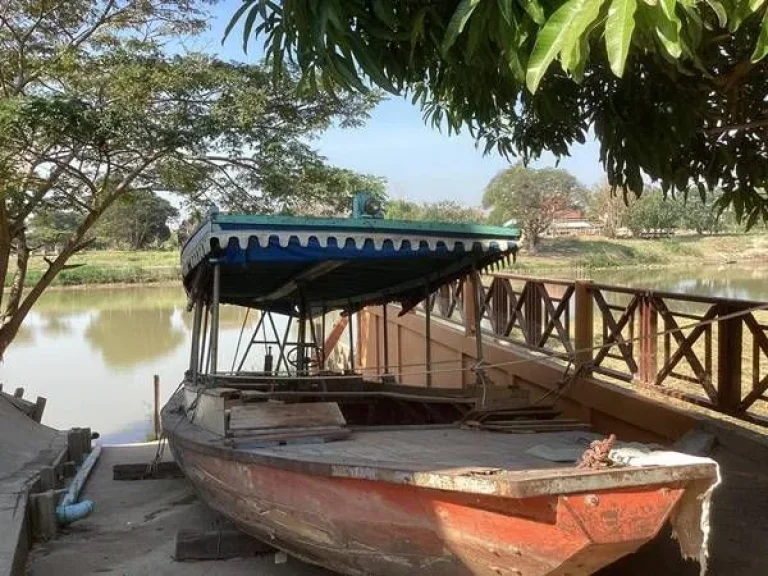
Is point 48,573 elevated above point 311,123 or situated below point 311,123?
below

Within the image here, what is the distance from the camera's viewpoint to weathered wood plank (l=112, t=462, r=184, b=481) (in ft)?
24.8

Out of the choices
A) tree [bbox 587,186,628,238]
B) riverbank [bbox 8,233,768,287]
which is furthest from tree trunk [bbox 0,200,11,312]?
tree [bbox 587,186,628,238]

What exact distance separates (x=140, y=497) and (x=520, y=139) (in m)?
4.89

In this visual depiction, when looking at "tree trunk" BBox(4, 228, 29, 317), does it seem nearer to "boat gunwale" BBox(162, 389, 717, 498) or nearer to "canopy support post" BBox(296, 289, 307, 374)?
"canopy support post" BBox(296, 289, 307, 374)

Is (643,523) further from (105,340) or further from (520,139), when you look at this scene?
(105,340)

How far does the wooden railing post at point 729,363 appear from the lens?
535 centimetres

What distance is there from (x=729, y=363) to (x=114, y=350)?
79.2 ft

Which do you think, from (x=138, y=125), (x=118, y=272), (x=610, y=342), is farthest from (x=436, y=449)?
(x=118, y=272)

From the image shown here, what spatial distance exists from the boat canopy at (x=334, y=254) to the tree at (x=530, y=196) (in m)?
43.0

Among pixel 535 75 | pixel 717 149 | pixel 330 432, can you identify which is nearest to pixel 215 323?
pixel 330 432

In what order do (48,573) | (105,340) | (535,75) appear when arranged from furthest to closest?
(105,340)
(48,573)
(535,75)

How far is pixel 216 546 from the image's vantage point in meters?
5.05

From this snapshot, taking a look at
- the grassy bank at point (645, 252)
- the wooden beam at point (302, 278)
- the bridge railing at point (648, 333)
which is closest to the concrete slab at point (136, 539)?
the wooden beam at point (302, 278)

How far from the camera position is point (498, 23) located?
2.08 metres
